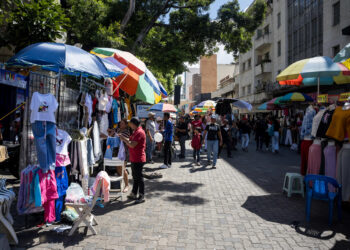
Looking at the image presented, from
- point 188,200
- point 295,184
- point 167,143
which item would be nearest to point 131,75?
point 188,200

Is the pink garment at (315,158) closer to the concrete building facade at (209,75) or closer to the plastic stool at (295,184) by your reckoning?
the plastic stool at (295,184)

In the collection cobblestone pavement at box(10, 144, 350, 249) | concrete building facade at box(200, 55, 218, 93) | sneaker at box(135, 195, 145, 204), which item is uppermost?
concrete building facade at box(200, 55, 218, 93)

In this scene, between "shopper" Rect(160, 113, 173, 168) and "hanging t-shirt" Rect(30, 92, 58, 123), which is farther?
"shopper" Rect(160, 113, 173, 168)

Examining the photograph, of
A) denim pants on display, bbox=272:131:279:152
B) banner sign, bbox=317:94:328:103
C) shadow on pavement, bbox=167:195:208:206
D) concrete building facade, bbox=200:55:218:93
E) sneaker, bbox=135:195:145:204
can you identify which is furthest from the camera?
concrete building facade, bbox=200:55:218:93

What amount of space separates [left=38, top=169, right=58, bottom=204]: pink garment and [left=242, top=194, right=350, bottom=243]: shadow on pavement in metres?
3.85

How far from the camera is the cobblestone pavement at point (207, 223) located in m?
3.84

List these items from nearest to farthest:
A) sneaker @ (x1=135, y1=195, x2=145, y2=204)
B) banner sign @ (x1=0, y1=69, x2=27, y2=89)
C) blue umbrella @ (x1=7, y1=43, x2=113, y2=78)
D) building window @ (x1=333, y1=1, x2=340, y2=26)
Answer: blue umbrella @ (x1=7, y1=43, x2=113, y2=78), sneaker @ (x1=135, y1=195, x2=145, y2=204), banner sign @ (x1=0, y1=69, x2=27, y2=89), building window @ (x1=333, y1=1, x2=340, y2=26)

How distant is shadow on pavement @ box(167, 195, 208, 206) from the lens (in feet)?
18.8

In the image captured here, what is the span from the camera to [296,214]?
516cm

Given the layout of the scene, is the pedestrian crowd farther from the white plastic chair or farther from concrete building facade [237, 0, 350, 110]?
concrete building facade [237, 0, 350, 110]

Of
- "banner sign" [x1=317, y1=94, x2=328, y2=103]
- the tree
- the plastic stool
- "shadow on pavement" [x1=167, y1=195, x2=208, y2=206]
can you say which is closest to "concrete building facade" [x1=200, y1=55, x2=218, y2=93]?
"banner sign" [x1=317, y1=94, x2=328, y2=103]

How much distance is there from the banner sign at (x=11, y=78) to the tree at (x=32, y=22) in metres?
1.52

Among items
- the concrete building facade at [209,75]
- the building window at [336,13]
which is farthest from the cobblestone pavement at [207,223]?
the concrete building facade at [209,75]

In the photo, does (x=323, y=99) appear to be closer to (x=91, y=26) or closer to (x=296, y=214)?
(x=296, y=214)
